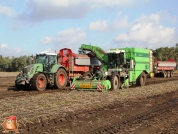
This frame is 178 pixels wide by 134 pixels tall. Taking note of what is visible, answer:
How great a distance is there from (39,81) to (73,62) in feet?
→ 13.6

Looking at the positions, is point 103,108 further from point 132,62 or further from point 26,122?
point 132,62

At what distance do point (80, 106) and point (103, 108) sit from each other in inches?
35.3

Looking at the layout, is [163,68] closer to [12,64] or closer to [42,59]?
[42,59]

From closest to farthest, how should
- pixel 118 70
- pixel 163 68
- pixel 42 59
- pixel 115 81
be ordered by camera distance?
pixel 115 81 < pixel 118 70 < pixel 42 59 < pixel 163 68

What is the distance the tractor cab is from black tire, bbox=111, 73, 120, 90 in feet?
3.75

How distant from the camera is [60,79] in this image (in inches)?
675

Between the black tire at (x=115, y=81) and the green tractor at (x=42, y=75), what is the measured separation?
12.2 feet

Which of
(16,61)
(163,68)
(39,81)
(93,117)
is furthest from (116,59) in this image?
(16,61)

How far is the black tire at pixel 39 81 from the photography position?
15.0 metres

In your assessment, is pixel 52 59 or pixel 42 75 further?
pixel 52 59

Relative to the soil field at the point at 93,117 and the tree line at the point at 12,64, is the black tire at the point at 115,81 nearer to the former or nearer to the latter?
the soil field at the point at 93,117

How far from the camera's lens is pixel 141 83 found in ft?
60.5

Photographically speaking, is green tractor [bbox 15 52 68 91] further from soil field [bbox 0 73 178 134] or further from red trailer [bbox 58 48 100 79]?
soil field [bbox 0 73 178 134]

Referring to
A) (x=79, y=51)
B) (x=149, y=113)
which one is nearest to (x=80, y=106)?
(x=149, y=113)
